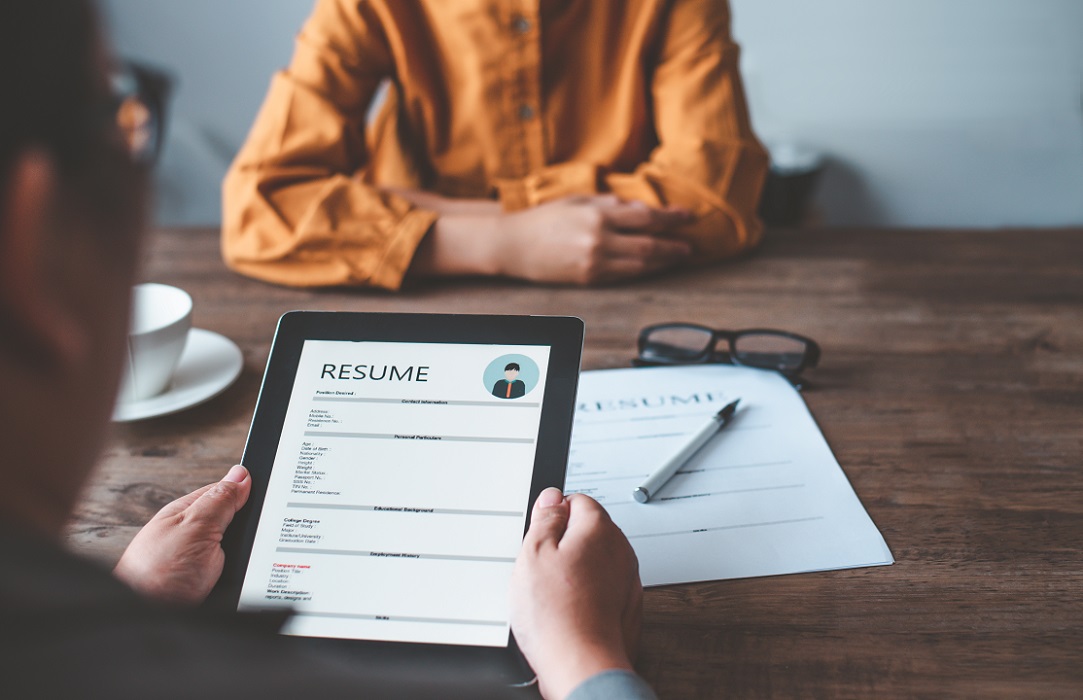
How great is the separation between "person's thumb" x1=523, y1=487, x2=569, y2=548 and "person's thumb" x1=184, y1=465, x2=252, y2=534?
0.67ft

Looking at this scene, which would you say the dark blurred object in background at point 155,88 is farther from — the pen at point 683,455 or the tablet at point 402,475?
the pen at point 683,455

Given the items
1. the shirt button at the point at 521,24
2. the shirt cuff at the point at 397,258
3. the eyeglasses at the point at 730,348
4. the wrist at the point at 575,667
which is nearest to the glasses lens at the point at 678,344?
the eyeglasses at the point at 730,348

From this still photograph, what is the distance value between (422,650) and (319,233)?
692 millimetres

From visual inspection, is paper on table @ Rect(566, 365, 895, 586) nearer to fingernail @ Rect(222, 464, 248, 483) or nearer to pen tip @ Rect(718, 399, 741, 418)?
pen tip @ Rect(718, 399, 741, 418)

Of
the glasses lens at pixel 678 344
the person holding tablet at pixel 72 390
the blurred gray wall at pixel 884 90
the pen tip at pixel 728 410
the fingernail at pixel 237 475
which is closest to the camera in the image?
the person holding tablet at pixel 72 390

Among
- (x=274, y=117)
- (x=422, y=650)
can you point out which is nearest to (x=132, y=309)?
(x=422, y=650)

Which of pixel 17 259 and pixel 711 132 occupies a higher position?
pixel 17 259

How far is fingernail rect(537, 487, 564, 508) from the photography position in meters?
0.56

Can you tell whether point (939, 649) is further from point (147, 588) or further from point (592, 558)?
point (147, 588)

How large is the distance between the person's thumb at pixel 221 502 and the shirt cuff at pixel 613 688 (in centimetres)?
27

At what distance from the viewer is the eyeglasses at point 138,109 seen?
312 millimetres

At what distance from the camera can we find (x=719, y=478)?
2.29 feet

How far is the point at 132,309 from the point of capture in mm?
333

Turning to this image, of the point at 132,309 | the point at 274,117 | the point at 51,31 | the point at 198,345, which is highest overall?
the point at 51,31
